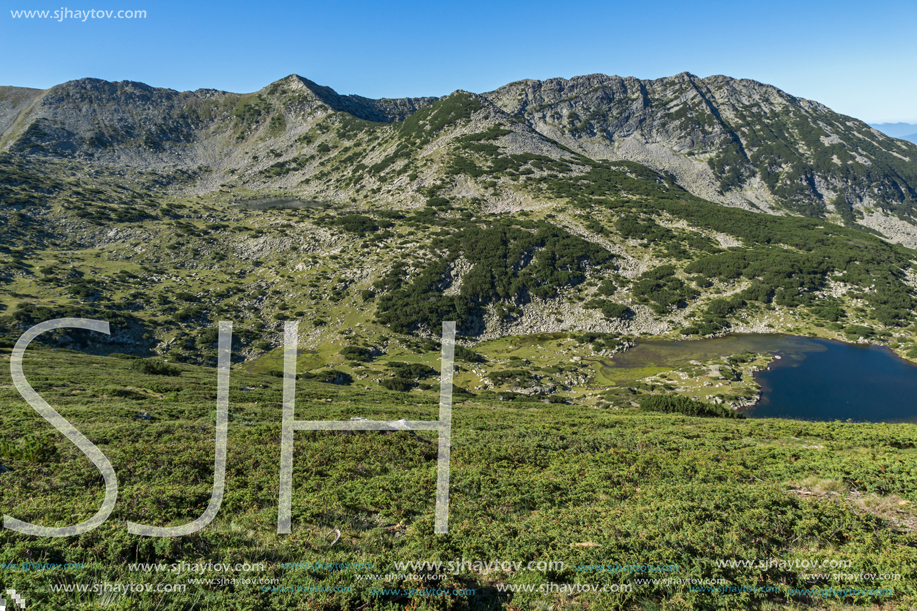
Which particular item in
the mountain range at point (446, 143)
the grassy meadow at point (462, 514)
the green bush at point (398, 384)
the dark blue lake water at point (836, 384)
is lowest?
the green bush at point (398, 384)

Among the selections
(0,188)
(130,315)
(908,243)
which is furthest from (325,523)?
(908,243)

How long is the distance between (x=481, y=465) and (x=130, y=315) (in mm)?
63374

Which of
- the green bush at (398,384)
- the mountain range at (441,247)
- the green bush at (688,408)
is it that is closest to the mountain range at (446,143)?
the mountain range at (441,247)

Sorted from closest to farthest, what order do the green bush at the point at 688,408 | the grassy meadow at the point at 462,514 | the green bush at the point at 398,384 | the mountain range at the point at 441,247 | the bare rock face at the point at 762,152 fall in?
the grassy meadow at the point at 462,514
the green bush at the point at 688,408
the green bush at the point at 398,384
the mountain range at the point at 441,247
the bare rock face at the point at 762,152

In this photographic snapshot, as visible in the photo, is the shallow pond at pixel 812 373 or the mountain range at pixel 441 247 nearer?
the shallow pond at pixel 812 373

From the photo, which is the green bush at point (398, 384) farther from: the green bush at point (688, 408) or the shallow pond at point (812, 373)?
the green bush at point (688, 408)

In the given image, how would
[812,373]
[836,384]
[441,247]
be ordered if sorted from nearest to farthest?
[836,384] < [812,373] < [441,247]

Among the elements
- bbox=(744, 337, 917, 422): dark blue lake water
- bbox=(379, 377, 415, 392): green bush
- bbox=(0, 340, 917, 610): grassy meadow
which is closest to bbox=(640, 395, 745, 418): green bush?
bbox=(744, 337, 917, 422): dark blue lake water

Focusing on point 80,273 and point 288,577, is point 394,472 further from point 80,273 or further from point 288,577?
point 80,273

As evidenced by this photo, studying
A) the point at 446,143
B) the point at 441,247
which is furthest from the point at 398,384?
the point at 446,143

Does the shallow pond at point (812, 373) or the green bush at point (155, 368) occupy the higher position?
the green bush at point (155, 368)

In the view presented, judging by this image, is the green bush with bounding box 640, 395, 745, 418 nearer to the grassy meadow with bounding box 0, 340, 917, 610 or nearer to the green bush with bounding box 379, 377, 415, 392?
the grassy meadow with bounding box 0, 340, 917, 610

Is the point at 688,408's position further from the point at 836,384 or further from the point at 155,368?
the point at 155,368

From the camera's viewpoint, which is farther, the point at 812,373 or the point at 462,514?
the point at 812,373
